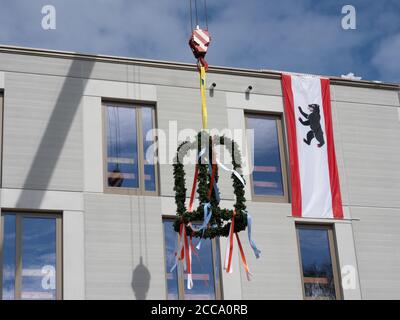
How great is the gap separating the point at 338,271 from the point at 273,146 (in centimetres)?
315

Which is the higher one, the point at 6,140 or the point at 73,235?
the point at 6,140

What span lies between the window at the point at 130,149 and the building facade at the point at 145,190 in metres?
0.03

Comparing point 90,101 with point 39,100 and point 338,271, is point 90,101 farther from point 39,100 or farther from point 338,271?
point 338,271

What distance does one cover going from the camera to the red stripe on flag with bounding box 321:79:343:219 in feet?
62.1

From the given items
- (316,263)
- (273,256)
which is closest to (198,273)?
(273,256)

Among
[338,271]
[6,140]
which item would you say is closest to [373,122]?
[338,271]

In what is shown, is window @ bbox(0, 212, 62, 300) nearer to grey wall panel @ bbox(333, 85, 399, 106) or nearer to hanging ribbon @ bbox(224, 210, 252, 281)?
hanging ribbon @ bbox(224, 210, 252, 281)

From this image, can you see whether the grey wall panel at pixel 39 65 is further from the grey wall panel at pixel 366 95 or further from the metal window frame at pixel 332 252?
the grey wall panel at pixel 366 95

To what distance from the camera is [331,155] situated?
19422mm

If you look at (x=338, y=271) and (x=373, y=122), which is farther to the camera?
→ (x=373, y=122)

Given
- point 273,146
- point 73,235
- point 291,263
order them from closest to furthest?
point 73,235 → point 291,263 → point 273,146

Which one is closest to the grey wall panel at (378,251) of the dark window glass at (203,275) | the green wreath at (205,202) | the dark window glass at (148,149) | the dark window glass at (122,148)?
the dark window glass at (203,275)

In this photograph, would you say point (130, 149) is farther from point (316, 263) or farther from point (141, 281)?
point (316, 263)
